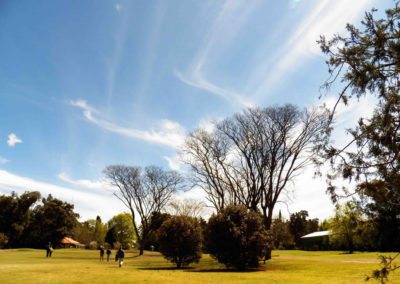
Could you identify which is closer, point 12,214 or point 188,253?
point 188,253

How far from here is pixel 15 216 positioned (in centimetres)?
8700

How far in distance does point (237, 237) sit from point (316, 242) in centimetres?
7644

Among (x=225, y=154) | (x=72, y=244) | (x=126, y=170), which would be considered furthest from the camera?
(x=72, y=244)

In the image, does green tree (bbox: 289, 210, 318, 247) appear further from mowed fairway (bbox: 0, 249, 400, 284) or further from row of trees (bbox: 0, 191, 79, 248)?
mowed fairway (bbox: 0, 249, 400, 284)

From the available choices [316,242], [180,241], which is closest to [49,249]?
[180,241]

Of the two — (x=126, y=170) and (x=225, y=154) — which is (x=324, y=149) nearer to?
(x=225, y=154)

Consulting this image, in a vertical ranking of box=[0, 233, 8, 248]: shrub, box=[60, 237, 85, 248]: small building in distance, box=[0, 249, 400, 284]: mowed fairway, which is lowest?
box=[0, 249, 400, 284]: mowed fairway

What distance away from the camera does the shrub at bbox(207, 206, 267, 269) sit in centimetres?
3122

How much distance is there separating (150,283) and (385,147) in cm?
1412

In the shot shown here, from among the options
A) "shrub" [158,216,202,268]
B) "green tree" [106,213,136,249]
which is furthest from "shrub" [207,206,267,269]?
"green tree" [106,213,136,249]

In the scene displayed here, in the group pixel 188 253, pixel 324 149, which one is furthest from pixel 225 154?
pixel 324 149

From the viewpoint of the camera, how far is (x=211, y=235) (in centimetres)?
3266

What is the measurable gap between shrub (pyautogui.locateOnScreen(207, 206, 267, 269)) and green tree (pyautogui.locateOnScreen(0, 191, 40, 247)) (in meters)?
68.2

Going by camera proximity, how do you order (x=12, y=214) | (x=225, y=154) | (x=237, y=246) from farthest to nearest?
(x=12, y=214) < (x=225, y=154) < (x=237, y=246)
